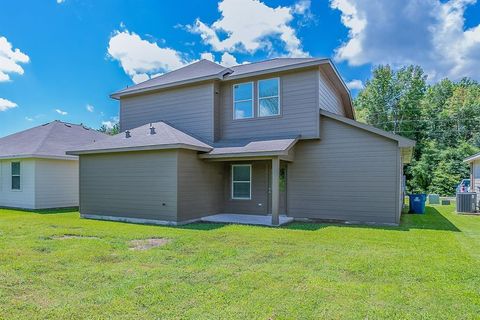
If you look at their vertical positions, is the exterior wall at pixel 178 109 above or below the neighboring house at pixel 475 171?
above

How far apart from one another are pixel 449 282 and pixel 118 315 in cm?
434

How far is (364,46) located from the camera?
76.7ft

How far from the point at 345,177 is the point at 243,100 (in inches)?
184

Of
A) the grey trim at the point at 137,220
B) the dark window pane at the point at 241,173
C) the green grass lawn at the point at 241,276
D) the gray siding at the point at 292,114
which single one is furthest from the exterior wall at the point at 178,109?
the green grass lawn at the point at 241,276

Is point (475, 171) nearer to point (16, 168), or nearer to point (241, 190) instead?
point (241, 190)

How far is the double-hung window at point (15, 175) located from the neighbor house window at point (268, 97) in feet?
39.1

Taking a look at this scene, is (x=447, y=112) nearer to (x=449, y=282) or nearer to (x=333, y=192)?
(x=333, y=192)

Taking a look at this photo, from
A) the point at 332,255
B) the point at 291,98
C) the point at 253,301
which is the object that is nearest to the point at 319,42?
the point at 291,98

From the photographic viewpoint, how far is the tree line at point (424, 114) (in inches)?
1066

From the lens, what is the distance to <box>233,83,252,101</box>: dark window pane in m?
11.6

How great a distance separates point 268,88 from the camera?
11266 millimetres

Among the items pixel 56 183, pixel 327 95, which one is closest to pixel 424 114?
pixel 327 95

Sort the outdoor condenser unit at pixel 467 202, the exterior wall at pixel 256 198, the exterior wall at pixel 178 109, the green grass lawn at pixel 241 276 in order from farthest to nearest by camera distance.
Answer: the outdoor condenser unit at pixel 467 202, the exterior wall at pixel 178 109, the exterior wall at pixel 256 198, the green grass lawn at pixel 241 276

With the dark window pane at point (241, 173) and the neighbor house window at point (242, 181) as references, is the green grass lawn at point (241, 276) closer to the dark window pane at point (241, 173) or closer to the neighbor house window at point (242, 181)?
the neighbor house window at point (242, 181)
